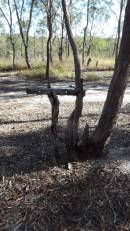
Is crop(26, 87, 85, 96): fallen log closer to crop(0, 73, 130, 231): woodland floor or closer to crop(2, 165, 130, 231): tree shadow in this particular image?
crop(0, 73, 130, 231): woodland floor

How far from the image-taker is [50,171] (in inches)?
165

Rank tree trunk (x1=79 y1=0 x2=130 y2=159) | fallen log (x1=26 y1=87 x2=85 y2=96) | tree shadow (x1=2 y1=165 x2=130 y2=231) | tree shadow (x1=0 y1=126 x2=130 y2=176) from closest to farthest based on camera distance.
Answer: tree shadow (x1=2 y1=165 x2=130 y2=231) → tree trunk (x1=79 y1=0 x2=130 y2=159) → fallen log (x1=26 y1=87 x2=85 y2=96) → tree shadow (x1=0 y1=126 x2=130 y2=176)

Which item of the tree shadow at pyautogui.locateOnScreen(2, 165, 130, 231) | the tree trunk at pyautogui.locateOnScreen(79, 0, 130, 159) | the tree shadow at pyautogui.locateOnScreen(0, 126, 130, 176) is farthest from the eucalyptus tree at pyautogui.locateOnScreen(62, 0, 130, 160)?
the tree shadow at pyautogui.locateOnScreen(2, 165, 130, 231)

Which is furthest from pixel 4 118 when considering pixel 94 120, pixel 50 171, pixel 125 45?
pixel 125 45

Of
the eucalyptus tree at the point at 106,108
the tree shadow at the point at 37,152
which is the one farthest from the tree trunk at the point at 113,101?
the tree shadow at the point at 37,152

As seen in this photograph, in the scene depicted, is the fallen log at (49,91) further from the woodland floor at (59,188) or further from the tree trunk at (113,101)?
the woodland floor at (59,188)

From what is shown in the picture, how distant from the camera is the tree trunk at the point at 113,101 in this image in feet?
12.5

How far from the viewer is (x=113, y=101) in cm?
406

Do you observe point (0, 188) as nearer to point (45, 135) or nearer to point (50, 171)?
point (50, 171)

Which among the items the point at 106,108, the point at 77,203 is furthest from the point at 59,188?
the point at 106,108

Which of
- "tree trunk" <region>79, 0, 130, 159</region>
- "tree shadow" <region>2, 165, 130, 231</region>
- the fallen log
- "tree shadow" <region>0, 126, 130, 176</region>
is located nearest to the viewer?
"tree shadow" <region>2, 165, 130, 231</region>

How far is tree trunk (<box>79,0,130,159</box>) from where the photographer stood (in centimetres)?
381

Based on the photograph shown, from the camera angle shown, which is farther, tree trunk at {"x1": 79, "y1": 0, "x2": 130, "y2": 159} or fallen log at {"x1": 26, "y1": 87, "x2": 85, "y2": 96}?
fallen log at {"x1": 26, "y1": 87, "x2": 85, "y2": 96}

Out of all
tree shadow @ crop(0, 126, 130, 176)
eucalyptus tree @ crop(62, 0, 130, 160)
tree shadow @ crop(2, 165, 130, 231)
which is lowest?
tree shadow @ crop(2, 165, 130, 231)
